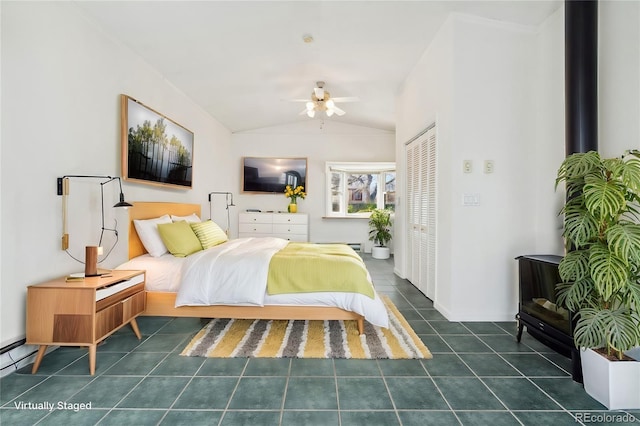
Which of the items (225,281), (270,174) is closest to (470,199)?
(225,281)

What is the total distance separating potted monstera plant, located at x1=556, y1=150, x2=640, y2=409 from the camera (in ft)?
5.46

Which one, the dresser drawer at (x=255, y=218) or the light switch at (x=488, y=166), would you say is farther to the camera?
the dresser drawer at (x=255, y=218)

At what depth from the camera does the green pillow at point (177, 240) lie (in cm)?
309

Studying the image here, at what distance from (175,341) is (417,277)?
118 inches

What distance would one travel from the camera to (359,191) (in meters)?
7.18

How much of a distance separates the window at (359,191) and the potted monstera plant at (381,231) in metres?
0.43

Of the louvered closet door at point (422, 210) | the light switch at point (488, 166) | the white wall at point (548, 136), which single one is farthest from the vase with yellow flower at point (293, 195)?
the white wall at point (548, 136)

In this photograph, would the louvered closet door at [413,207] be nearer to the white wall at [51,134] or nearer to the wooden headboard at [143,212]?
the wooden headboard at [143,212]

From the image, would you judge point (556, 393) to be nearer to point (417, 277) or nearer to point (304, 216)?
point (417, 277)

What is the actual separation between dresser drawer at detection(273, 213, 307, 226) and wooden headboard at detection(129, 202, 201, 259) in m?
2.38

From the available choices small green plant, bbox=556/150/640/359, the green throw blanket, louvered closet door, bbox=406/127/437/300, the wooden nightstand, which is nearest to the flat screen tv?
louvered closet door, bbox=406/127/437/300

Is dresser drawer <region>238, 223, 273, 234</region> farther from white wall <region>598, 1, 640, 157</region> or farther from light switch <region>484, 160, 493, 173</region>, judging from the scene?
white wall <region>598, 1, 640, 157</region>

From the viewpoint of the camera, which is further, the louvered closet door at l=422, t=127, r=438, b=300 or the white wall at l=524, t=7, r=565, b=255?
the louvered closet door at l=422, t=127, r=438, b=300

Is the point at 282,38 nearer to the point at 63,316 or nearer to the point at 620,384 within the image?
the point at 63,316
